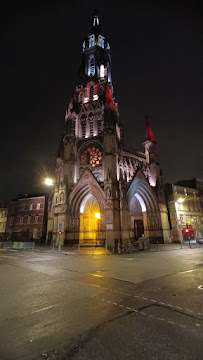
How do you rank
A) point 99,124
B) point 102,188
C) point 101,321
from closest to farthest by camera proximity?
point 101,321
point 102,188
point 99,124

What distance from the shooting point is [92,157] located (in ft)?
105

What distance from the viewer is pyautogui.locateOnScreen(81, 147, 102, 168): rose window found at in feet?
103

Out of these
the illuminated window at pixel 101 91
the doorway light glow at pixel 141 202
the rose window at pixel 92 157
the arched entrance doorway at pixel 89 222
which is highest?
the illuminated window at pixel 101 91

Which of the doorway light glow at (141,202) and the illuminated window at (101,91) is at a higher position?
the illuminated window at (101,91)

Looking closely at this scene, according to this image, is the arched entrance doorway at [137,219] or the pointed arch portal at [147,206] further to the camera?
the arched entrance doorway at [137,219]

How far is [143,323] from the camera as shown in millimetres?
3119

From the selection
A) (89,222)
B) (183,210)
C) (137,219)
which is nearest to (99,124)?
(89,222)

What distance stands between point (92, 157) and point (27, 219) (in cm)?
2373

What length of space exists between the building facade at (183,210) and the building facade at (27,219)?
27.9 metres

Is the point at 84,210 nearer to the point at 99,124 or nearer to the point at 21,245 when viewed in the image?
the point at 21,245

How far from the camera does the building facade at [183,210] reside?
3045cm

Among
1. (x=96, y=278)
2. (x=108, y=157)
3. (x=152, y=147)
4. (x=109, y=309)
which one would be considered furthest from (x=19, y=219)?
(x=109, y=309)

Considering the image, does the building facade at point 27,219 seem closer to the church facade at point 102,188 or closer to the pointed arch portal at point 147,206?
the church facade at point 102,188

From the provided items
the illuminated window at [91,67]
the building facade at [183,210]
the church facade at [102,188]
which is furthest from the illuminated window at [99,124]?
the illuminated window at [91,67]
